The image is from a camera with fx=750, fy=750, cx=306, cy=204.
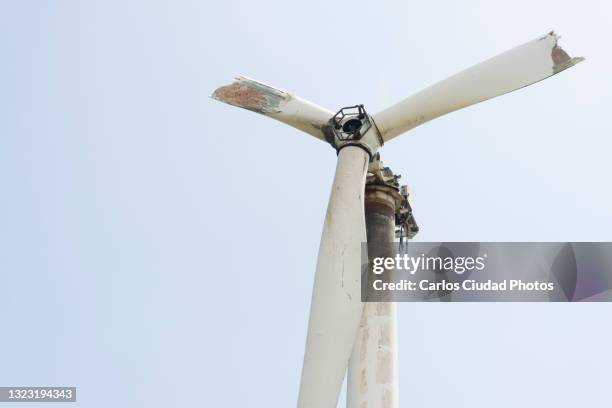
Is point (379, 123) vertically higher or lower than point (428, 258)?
higher

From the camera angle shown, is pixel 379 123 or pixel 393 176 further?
pixel 393 176

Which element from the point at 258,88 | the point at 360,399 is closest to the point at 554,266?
the point at 360,399

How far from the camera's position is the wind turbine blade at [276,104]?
76.6ft

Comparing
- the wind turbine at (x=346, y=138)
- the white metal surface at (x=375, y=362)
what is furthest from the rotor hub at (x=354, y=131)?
the white metal surface at (x=375, y=362)

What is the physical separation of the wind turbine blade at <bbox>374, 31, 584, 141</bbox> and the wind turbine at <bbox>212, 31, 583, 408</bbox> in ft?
0.09

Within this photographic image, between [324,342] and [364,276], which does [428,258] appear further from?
[324,342]

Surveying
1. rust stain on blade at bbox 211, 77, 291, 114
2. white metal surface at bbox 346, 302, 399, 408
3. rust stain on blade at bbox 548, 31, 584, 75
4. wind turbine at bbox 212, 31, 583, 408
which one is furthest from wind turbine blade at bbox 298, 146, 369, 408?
rust stain on blade at bbox 548, 31, 584, 75

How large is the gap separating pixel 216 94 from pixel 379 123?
587 centimetres

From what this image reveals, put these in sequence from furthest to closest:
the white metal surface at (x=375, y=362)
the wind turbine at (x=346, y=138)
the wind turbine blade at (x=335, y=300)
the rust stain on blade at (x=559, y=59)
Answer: the rust stain on blade at (x=559, y=59) < the white metal surface at (x=375, y=362) < the wind turbine at (x=346, y=138) < the wind turbine blade at (x=335, y=300)

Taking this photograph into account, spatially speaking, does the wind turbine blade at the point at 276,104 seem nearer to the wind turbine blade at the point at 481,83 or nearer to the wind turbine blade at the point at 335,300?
the wind turbine blade at the point at 481,83

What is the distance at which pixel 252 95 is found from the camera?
80.1 ft

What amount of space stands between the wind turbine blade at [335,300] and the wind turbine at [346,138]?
0.02 meters

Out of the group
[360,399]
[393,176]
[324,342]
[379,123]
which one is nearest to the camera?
[324,342]

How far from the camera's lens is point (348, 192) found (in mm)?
20484
